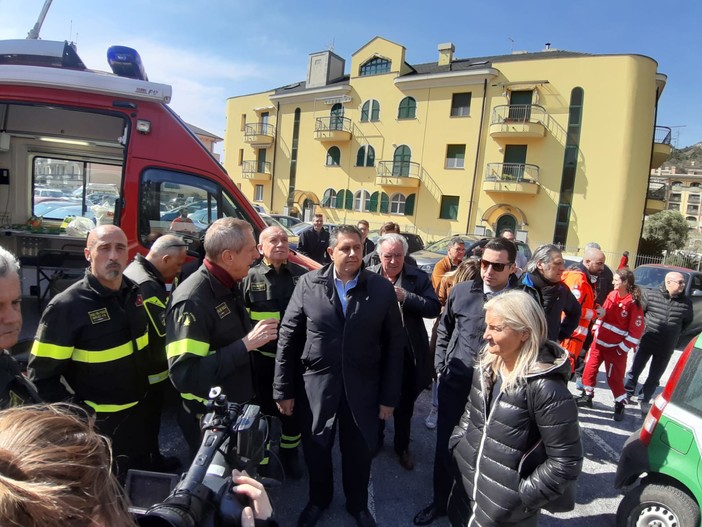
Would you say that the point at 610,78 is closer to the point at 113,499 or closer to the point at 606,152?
the point at 606,152

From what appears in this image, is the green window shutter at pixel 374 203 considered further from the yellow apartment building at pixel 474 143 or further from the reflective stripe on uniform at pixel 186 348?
the reflective stripe on uniform at pixel 186 348

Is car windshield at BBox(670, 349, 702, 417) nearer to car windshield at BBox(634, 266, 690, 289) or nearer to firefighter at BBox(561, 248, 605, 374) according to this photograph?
firefighter at BBox(561, 248, 605, 374)

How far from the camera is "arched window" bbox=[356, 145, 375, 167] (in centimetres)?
2997

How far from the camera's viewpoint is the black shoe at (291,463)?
3270 millimetres

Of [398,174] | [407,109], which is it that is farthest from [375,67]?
[398,174]

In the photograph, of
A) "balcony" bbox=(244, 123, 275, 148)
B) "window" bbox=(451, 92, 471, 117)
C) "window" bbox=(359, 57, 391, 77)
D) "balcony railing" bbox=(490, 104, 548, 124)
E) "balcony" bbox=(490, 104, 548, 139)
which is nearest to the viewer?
"balcony" bbox=(490, 104, 548, 139)

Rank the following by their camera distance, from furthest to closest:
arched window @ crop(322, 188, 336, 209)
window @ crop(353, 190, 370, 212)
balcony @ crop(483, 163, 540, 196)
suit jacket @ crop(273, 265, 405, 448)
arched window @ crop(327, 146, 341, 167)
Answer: arched window @ crop(322, 188, 336, 209)
arched window @ crop(327, 146, 341, 167)
window @ crop(353, 190, 370, 212)
balcony @ crop(483, 163, 540, 196)
suit jacket @ crop(273, 265, 405, 448)

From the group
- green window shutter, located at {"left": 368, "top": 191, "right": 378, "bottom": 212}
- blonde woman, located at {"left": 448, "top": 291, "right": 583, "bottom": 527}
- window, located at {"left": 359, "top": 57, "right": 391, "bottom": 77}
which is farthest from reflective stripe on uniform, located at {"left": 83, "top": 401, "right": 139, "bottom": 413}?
window, located at {"left": 359, "top": 57, "right": 391, "bottom": 77}

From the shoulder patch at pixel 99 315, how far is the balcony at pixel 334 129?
29.7 metres

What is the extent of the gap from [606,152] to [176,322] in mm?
26623

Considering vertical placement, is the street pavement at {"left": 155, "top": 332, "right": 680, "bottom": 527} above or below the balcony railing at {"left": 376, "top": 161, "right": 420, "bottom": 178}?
below

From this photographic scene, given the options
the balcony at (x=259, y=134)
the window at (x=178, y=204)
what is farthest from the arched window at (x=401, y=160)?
the window at (x=178, y=204)

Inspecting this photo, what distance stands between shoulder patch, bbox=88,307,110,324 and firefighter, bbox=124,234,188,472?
37 centimetres

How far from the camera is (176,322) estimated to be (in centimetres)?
220
